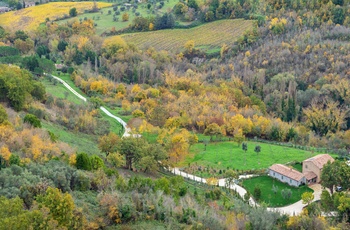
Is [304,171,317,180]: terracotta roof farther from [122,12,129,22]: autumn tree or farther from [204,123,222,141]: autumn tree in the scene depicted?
[122,12,129,22]: autumn tree

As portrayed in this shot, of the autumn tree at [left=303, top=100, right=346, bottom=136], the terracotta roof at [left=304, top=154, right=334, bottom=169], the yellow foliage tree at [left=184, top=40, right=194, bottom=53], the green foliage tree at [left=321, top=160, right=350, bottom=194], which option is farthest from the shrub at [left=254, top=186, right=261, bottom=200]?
the yellow foliage tree at [left=184, top=40, right=194, bottom=53]

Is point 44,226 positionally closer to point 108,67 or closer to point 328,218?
point 328,218

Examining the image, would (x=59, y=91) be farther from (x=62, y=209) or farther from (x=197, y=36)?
(x=197, y=36)

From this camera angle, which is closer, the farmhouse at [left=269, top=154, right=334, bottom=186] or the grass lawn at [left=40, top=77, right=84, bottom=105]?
the farmhouse at [left=269, top=154, right=334, bottom=186]

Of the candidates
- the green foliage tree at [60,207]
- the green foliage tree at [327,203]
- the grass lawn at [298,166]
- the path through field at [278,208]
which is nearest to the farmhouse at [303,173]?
the path through field at [278,208]

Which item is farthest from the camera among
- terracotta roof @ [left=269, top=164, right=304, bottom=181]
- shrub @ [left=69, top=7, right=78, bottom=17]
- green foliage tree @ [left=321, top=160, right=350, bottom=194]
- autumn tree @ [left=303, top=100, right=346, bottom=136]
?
shrub @ [left=69, top=7, right=78, bottom=17]
